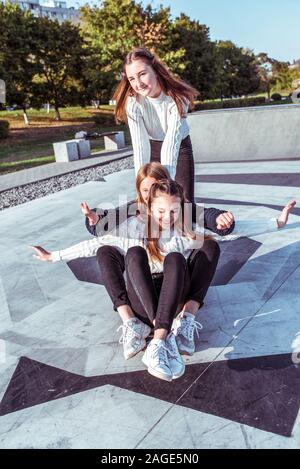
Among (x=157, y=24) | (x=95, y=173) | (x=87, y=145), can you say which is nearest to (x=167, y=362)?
(x=95, y=173)

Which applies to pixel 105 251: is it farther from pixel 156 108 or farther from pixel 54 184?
pixel 54 184

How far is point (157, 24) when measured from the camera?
21.6m

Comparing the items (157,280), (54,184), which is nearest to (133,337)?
(157,280)

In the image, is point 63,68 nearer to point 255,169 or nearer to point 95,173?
point 95,173

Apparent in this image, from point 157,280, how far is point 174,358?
0.55 metres

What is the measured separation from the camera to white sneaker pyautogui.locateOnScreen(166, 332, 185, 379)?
6.94ft

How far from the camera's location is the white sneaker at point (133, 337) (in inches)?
91.1

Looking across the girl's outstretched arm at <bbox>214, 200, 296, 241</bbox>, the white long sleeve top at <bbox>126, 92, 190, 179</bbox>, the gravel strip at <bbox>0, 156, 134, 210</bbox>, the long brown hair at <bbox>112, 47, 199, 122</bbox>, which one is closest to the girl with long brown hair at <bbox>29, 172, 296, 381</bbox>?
the white long sleeve top at <bbox>126, 92, 190, 179</bbox>

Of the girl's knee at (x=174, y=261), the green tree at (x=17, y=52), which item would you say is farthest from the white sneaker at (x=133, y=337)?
the green tree at (x=17, y=52)

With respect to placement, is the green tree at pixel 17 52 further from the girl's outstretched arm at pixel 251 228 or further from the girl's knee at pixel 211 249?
the girl's knee at pixel 211 249

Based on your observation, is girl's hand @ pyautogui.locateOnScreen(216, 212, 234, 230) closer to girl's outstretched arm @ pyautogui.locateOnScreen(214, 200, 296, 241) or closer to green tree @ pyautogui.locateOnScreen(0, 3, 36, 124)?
girl's outstretched arm @ pyautogui.locateOnScreen(214, 200, 296, 241)

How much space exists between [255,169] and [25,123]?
18.2m

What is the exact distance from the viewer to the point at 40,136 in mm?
19984

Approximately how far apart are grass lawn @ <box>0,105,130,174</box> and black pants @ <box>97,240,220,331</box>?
968 centimetres
